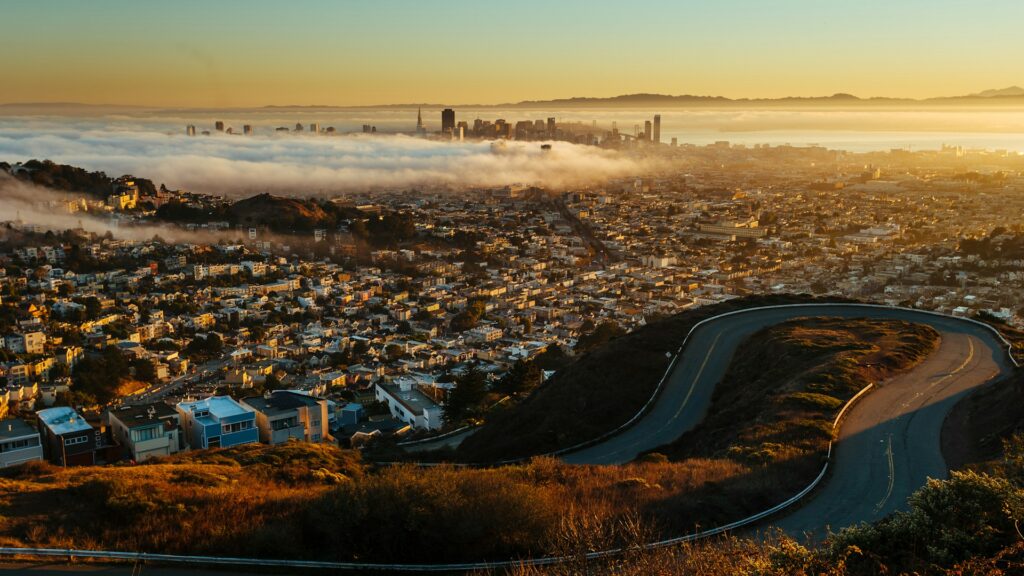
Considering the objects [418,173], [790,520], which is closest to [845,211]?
[418,173]

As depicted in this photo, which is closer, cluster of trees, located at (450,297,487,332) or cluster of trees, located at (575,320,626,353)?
cluster of trees, located at (575,320,626,353)

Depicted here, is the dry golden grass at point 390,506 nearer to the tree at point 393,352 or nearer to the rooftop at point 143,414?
the rooftop at point 143,414

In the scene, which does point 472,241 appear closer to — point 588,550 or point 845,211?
point 845,211

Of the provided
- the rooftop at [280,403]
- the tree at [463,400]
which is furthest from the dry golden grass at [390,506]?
the tree at [463,400]

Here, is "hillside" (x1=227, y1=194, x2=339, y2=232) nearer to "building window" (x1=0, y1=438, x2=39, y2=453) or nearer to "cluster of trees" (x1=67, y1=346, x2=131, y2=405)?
"cluster of trees" (x1=67, y1=346, x2=131, y2=405)

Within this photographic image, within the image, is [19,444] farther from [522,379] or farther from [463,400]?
[522,379]

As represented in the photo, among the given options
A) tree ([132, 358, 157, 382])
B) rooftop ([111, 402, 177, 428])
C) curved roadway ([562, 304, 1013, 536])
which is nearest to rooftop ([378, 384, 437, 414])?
rooftop ([111, 402, 177, 428])
